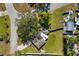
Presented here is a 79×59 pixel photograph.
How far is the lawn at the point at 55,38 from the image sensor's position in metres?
0.99

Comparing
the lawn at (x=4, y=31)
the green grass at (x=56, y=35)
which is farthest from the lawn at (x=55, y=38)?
the lawn at (x=4, y=31)

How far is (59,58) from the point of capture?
0.98 m

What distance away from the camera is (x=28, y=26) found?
101 centimetres

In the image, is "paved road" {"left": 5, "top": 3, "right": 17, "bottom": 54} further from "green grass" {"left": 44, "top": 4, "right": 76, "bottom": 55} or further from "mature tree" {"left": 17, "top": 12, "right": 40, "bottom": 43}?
"green grass" {"left": 44, "top": 4, "right": 76, "bottom": 55}

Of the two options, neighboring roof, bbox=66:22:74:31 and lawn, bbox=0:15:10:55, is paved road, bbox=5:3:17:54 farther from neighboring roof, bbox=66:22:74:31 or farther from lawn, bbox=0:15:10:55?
neighboring roof, bbox=66:22:74:31

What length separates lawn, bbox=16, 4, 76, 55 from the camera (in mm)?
988

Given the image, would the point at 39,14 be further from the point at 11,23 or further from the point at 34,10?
the point at 11,23

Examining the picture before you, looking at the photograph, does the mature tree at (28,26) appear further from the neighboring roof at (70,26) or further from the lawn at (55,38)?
the neighboring roof at (70,26)

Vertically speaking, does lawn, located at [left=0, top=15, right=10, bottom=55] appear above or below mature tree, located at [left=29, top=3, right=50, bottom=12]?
below

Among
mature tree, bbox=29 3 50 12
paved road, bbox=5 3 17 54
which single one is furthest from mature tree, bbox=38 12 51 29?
paved road, bbox=5 3 17 54

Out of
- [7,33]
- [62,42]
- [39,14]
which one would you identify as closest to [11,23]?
[7,33]

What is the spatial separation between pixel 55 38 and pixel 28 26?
0.17 m

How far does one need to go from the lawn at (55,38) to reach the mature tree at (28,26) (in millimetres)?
69

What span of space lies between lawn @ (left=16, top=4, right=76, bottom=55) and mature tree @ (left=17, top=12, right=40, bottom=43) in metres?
0.07
